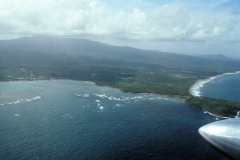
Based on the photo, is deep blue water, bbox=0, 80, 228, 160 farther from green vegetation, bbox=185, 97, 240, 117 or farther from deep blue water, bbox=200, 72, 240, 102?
deep blue water, bbox=200, 72, 240, 102

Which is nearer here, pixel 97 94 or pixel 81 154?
pixel 81 154

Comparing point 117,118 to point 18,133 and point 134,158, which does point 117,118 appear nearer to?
point 134,158

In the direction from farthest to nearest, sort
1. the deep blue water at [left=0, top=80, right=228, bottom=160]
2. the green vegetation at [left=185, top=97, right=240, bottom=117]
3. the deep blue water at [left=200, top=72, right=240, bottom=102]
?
the deep blue water at [left=200, top=72, right=240, bottom=102] < the green vegetation at [left=185, top=97, right=240, bottom=117] < the deep blue water at [left=0, top=80, right=228, bottom=160]

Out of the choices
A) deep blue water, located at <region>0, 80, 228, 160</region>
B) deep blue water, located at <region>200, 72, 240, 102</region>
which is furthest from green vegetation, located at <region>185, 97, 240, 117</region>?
deep blue water, located at <region>200, 72, 240, 102</region>

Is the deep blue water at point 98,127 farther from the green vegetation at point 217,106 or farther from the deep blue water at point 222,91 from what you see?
the deep blue water at point 222,91

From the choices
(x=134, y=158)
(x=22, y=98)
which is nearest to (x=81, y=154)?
(x=134, y=158)
